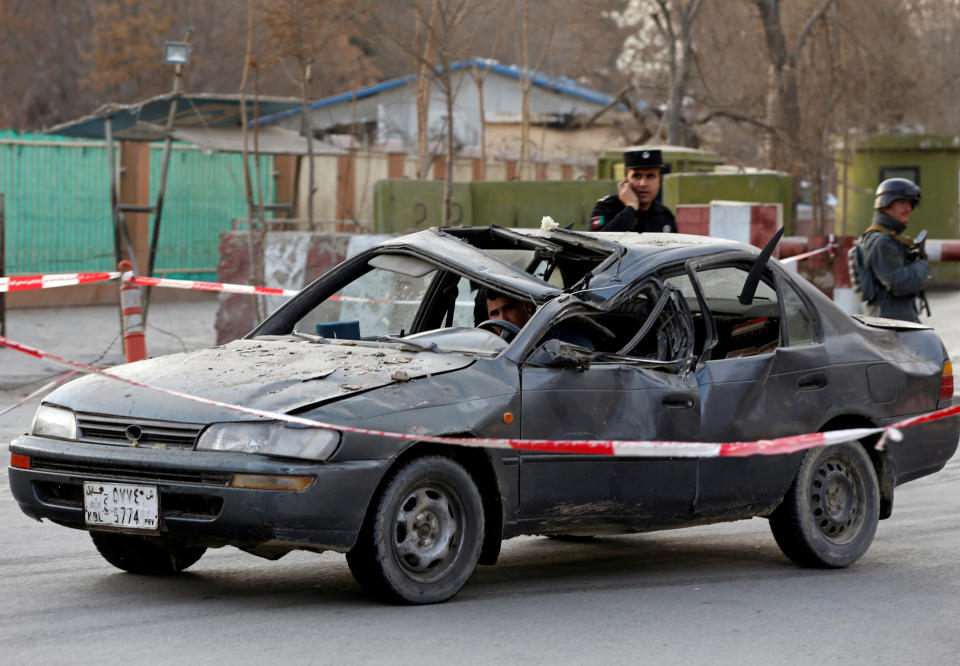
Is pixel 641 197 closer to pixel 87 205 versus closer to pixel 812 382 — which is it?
pixel 812 382

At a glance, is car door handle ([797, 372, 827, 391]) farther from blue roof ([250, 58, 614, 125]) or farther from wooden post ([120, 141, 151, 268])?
blue roof ([250, 58, 614, 125])

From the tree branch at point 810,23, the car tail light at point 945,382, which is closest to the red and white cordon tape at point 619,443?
the car tail light at point 945,382

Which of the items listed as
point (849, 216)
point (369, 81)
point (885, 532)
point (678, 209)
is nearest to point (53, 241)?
point (678, 209)

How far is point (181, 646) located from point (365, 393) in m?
1.12

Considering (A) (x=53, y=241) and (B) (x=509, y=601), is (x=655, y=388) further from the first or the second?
(A) (x=53, y=241)

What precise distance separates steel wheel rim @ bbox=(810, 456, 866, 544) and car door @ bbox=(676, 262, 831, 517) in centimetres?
24

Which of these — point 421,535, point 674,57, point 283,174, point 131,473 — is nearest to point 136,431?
point 131,473

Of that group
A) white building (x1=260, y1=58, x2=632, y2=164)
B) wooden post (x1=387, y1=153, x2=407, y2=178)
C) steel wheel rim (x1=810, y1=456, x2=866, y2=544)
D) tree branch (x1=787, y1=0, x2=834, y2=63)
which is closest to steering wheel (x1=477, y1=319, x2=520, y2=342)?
steel wheel rim (x1=810, y1=456, x2=866, y2=544)

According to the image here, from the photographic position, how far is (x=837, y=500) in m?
7.22

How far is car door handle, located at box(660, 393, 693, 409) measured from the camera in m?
6.48

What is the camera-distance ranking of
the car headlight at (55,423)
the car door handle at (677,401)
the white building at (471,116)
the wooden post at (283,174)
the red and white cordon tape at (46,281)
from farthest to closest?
1. the white building at (471,116)
2. the wooden post at (283,174)
3. the red and white cordon tape at (46,281)
4. the car door handle at (677,401)
5. the car headlight at (55,423)

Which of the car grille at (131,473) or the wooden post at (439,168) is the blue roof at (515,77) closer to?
the wooden post at (439,168)

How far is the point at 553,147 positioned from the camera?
39.4 meters

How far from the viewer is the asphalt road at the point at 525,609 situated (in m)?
5.24
